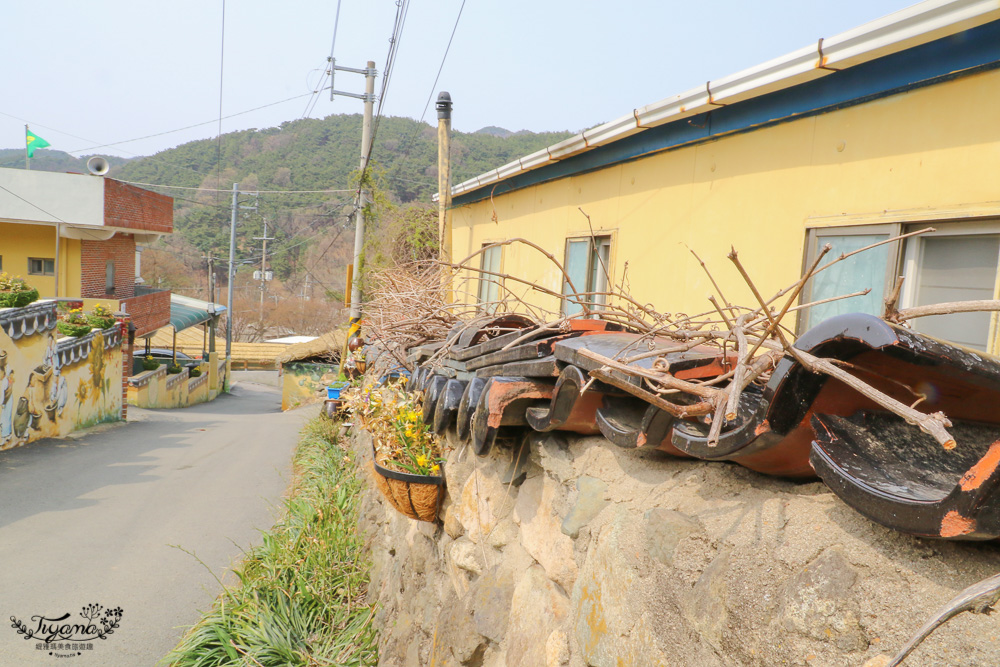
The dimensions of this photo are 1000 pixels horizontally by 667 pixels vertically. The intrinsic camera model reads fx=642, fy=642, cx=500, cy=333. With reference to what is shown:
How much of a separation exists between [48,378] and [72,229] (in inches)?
407

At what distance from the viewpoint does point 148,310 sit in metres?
25.4

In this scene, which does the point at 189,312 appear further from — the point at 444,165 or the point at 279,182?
the point at 444,165

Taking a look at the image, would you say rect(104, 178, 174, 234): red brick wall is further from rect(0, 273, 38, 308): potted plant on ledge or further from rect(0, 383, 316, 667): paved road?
rect(0, 383, 316, 667): paved road

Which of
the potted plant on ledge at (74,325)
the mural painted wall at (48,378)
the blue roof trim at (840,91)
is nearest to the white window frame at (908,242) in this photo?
the blue roof trim at (840,91)

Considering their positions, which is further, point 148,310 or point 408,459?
point 148,310

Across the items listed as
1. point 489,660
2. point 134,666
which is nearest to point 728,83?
point 489,660

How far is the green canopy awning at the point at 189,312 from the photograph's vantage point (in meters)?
29.4

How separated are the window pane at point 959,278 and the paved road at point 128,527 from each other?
6.07 m

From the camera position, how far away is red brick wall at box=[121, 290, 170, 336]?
23875 millimetres

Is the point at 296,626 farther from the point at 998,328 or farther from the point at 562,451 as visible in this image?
the point at 998,328

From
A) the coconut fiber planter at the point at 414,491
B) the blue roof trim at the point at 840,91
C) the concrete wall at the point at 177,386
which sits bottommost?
the concrete wall at the point at 177,386

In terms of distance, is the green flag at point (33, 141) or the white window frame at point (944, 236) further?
the green flag at point (33, 141)

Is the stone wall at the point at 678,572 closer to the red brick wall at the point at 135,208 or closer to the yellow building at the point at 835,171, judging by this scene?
the yellow building at the point at 835,171

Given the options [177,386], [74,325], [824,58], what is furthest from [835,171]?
[177,386]
